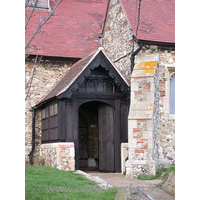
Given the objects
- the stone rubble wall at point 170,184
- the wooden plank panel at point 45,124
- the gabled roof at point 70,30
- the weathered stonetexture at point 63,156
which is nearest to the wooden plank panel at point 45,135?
the wooden plank panel at point 45,124

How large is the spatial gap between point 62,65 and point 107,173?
4891 mm

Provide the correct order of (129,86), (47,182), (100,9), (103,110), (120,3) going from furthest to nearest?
(100,9) → (120,3) → (103,110) → (129,86) → (47,182)

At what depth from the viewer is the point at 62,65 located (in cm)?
1379

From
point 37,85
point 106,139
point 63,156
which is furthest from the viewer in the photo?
point 37,85

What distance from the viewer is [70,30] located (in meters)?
15.3

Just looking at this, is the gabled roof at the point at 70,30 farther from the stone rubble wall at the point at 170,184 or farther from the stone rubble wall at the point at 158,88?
the stone rubble wall at the point at 170,184

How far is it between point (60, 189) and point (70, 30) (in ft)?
32.6

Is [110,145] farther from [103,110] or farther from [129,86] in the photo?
[129,86]

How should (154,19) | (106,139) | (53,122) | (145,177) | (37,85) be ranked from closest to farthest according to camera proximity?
(145,177) → (53,122) → (106,139) → (154,19) → (37,85)

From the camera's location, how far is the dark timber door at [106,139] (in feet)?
38.4

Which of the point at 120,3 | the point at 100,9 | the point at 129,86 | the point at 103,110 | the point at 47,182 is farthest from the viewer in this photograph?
the point at 100,9

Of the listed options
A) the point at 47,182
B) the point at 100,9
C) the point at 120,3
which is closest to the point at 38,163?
the point at 47,182

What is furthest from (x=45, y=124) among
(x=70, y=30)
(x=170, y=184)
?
(x=170, y=184)

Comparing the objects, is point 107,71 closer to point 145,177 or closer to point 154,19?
point 154,19
